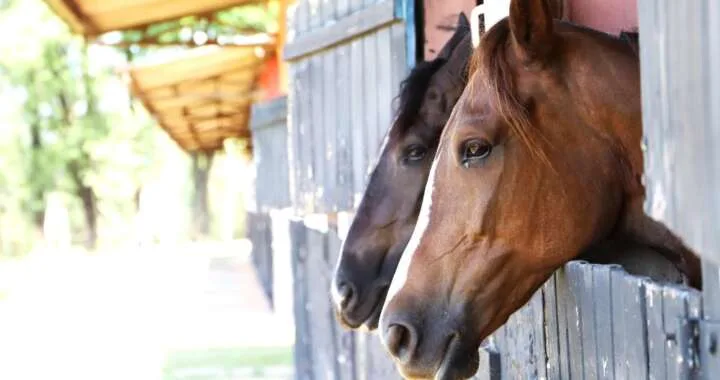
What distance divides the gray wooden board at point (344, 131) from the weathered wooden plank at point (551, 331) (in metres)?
1.98

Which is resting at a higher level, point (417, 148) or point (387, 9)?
point (387, 9)

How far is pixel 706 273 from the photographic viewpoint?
1839mm

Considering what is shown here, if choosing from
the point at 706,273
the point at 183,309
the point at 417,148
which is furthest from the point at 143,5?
the point at 706,273

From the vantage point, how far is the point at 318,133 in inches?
215

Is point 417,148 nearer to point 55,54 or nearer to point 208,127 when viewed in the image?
point 208,127

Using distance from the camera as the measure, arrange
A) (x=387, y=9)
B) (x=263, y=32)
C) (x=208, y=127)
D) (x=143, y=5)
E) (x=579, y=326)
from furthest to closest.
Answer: (x=208, y=127) < (x=263, y=32) < (x=143, y=5) < (x=387, y=9) < (x=579, y=326)

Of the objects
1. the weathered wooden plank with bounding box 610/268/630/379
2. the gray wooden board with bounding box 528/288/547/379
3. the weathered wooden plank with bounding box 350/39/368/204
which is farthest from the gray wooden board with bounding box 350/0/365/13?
the weathered wooden plank with bounding box 610/268/630/379

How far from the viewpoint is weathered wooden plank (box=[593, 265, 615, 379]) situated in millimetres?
2404

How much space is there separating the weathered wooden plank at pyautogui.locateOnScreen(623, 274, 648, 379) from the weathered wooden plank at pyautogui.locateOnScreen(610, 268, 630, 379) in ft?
0.06

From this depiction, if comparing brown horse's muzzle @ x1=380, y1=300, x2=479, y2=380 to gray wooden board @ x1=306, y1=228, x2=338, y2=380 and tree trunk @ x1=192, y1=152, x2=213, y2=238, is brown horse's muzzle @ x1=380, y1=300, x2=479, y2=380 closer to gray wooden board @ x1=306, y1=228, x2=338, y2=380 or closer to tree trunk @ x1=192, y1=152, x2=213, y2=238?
gray wooden board @ x1=306, y1=228, x2=338, y2=380

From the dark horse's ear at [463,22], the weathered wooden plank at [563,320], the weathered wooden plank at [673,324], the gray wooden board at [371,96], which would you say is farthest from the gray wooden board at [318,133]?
the weathered wooden plank at [673,324]

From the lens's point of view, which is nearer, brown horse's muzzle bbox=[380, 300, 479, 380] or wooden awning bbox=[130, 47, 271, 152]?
brown horse's muzzle bbox=[380, 300, 479, 380]

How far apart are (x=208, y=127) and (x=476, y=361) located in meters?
24.0

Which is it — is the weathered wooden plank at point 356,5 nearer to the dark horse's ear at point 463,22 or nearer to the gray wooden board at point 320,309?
the dark horse's ear at point 463,22
